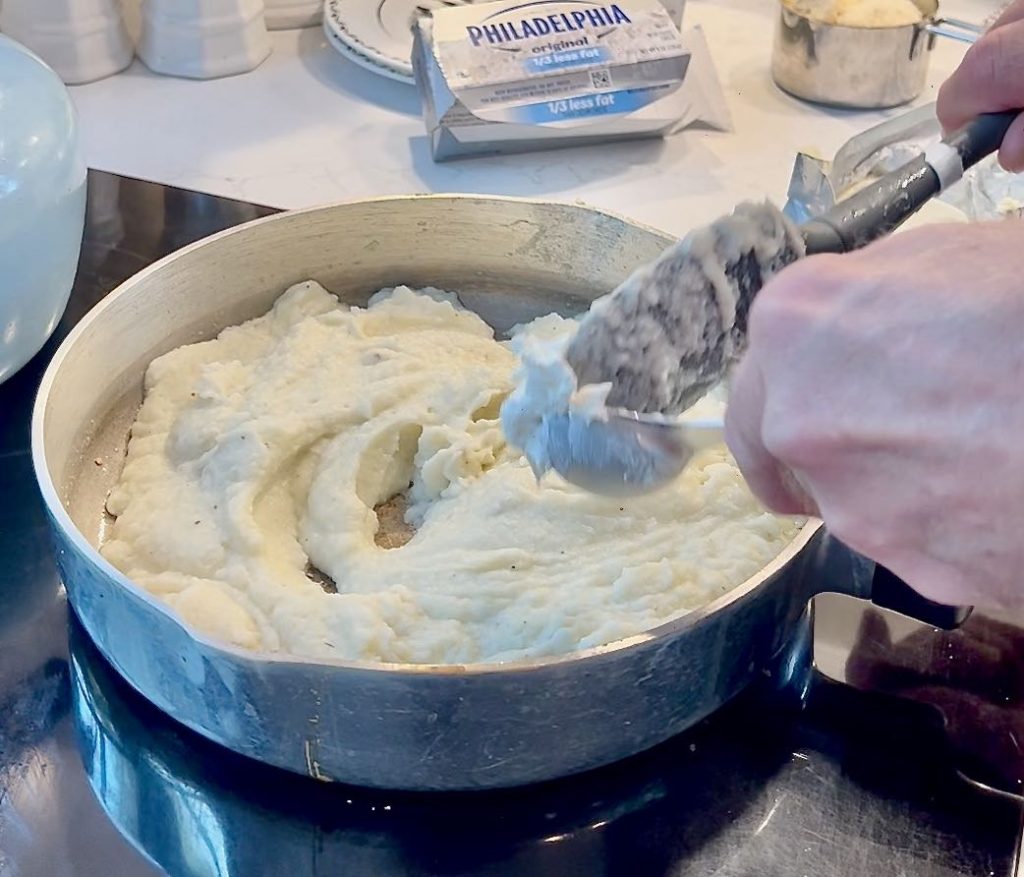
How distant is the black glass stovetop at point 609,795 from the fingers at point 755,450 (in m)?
0.20

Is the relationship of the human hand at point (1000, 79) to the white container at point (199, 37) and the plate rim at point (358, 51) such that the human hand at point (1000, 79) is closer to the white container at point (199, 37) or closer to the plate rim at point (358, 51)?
the plate rim at point (358, 51)

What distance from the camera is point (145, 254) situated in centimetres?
103

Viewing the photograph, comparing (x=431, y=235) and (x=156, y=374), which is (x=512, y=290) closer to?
(x=431, y=235)

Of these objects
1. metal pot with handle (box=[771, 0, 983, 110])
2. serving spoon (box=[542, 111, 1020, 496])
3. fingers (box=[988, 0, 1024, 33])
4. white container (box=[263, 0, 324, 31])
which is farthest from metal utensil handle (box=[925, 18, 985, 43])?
white container (box=[263, 0, 324, 31])

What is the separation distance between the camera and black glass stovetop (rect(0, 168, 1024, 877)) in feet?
1.97

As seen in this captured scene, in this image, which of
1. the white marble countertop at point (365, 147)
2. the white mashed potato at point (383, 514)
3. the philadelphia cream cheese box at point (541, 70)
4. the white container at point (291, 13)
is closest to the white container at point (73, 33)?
the white marble countertop at point (365, 147)

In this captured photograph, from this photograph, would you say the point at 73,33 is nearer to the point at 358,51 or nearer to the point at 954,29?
the point at 358,51

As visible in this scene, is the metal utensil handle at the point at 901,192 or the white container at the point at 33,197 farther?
the white container at the point at 33,197

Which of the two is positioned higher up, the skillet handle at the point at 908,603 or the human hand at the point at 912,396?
the human hand at the point at 912,396

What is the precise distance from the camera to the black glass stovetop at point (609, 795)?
1.97ft

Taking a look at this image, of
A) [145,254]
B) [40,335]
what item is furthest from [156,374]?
[145,254]

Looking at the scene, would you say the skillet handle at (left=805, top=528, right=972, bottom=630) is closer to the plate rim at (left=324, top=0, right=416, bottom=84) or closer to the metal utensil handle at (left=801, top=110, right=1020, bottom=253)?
the metal utensil handle at (left=801, top=110, right=1020, bottom=253)

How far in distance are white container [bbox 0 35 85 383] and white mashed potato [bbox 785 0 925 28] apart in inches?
30.1

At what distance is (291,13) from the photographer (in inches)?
55.1
